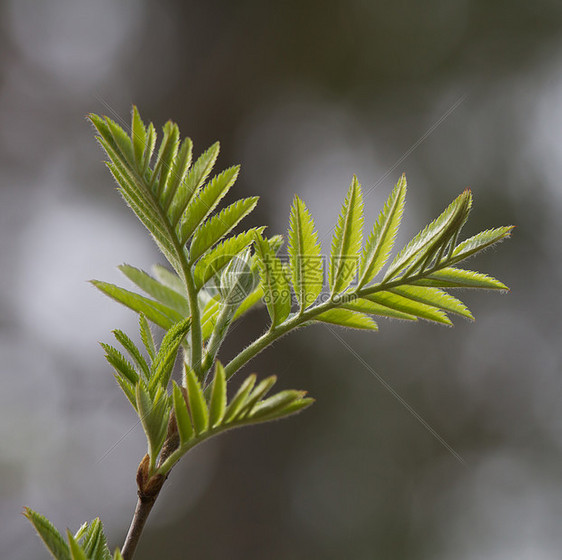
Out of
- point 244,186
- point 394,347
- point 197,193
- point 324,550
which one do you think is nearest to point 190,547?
point 324,550

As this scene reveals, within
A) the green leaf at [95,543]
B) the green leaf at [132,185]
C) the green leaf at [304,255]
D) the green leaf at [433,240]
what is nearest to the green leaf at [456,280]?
the green leaf at [433,240]

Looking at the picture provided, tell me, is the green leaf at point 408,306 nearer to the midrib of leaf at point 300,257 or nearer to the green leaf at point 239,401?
the midrib of leaf at point 300,257

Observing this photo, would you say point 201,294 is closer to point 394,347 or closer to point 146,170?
point 146,170

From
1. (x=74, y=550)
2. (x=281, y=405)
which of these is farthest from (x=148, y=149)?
(x=74, y=550)

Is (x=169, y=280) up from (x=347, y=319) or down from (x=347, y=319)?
up

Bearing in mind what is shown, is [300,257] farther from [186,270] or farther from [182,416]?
[182,416]

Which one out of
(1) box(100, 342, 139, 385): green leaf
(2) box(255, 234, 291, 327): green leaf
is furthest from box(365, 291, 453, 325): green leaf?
(1) box(100, 342, 139, 385): green leaf
